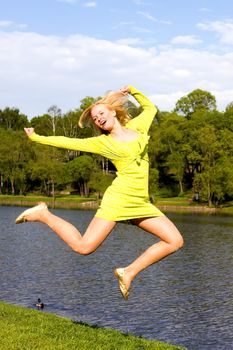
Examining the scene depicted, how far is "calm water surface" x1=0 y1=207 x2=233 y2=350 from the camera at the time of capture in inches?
764

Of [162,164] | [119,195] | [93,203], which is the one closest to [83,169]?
[93,203]

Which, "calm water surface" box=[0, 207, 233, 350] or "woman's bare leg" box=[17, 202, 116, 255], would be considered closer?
"woman's bare leg" box=[17, 202, 116, 255]

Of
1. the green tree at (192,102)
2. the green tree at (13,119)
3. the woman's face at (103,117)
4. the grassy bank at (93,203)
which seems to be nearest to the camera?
the woman's face at (103,117)

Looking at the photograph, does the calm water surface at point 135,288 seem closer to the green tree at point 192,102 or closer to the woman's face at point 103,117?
the woman's face at point 103,117

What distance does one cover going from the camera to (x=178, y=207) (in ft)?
265

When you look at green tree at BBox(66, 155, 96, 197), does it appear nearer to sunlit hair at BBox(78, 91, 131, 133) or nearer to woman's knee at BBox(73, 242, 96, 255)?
sunlit hair at BBox(78, 91, 131, 133)

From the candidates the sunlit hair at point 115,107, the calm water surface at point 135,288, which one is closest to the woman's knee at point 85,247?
the sunlit hair at point 115,107

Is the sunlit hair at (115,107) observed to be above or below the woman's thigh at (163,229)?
above

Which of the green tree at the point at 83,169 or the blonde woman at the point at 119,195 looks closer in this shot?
the blonde woman at the point at 119,195

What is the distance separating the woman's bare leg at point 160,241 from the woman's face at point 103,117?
1.38 metres

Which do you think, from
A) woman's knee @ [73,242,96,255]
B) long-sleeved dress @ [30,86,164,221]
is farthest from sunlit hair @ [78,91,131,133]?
woman's knee @ [73,242,96,255]

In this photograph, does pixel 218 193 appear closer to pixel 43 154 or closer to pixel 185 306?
pixel 43 154

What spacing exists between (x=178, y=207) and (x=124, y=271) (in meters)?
73.7

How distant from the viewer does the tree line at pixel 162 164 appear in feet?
281
